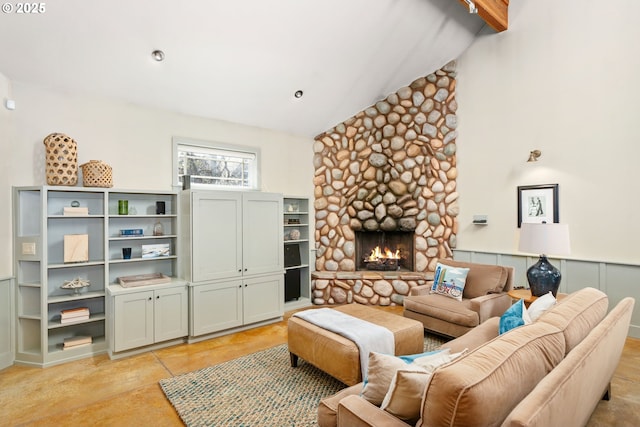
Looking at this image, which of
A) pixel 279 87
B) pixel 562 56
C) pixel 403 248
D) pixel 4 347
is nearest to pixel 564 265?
pixel 403 248

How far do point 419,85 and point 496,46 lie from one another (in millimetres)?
1077

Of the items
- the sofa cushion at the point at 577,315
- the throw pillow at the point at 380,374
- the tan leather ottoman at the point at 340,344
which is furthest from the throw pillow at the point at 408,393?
the tan leather ottoman at the point at 340,344

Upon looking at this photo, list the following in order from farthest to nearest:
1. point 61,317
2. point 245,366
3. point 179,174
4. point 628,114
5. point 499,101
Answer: point 499,101 < point 179,174 < point 628,114 < point 61,317 < point 245,366

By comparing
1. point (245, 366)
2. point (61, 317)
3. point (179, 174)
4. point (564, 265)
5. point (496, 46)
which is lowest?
point (245, 366)

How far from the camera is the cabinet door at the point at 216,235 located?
12.4ft

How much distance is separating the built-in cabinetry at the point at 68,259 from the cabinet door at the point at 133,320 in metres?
0.15

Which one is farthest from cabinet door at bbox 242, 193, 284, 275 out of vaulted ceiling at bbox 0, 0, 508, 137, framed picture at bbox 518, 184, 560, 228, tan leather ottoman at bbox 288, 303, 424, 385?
framed picture at bbox 518, 184, 560, 228

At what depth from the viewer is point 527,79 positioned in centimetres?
429

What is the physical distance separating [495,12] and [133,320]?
540cm

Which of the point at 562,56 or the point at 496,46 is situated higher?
the point at 496,46

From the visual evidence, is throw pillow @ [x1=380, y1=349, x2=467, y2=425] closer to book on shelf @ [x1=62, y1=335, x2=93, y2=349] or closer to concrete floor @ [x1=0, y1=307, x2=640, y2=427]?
concrete floor @ [x1=0, y1=307, x2=640, y2=427]

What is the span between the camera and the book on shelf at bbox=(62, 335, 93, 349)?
130 inches

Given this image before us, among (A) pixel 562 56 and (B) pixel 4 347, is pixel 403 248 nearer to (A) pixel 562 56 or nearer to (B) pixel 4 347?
(A) pixel 562 56

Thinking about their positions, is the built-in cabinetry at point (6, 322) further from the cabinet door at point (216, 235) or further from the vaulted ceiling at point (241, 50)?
the vaulted ceiling at point (241, 50)
